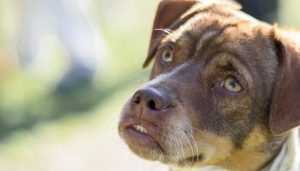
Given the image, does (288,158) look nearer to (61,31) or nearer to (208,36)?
(208,36)

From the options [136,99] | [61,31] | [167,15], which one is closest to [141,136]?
[136,99]

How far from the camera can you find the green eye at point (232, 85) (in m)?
6.70

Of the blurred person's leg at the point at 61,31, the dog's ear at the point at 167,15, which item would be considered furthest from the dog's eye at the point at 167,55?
the blurred person's leg at the point at 61,31

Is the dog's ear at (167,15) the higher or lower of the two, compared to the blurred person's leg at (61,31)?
higher

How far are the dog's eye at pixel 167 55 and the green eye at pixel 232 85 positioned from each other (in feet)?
1.39

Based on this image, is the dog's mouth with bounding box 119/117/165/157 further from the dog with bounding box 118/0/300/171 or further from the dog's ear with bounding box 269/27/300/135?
the dog's ear with bounding box 269/27/300/135

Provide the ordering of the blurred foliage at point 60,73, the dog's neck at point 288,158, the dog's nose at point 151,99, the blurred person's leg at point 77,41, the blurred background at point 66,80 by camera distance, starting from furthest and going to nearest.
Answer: the blurred person's leg at point 77,41, the blurred foliage at point 60,73, the blurred background at point 66,80, the dog's neck at point 288,158, the dog's nose at point 151,99

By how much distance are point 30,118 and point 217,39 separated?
4656mm

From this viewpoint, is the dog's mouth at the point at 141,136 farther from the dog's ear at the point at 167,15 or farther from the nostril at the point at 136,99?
the dog's ear at the point at 167,15

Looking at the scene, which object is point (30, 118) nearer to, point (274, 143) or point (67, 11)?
point (67, 11)

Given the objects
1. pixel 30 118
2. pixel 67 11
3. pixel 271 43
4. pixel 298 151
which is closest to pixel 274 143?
pixel 298 151

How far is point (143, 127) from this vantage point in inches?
253

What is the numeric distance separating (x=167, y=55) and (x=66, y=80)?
17.0 ft

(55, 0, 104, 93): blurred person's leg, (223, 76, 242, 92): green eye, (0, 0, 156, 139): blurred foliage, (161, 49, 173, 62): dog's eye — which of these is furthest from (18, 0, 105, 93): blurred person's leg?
(223, 76, 242, 92): green eye
